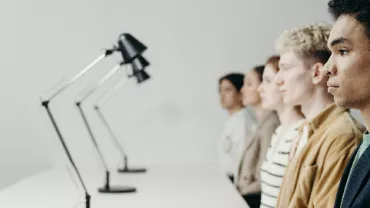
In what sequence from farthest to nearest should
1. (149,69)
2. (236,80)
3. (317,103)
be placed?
(149,69) → (236,80) → (317,103)

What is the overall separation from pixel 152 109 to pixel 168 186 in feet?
8.93

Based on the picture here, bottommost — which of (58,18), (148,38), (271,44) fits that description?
(271,44)

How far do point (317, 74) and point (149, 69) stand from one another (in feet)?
12.1

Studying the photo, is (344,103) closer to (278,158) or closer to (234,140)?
(278,158)

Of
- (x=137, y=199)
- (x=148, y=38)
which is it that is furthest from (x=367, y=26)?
(x=148, y=38)

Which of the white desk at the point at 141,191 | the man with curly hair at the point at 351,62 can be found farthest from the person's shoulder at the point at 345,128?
the white desk at the point at 141,191

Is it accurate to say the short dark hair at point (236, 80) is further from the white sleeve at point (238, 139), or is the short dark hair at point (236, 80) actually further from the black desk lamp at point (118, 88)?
the black desk lamp at point (118, 88)

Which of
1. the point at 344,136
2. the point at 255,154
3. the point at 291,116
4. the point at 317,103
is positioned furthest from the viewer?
the point at 255,154

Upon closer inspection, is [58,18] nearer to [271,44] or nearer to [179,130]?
[179,130]

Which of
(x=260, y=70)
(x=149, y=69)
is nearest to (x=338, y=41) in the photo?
(x=260, y=70)

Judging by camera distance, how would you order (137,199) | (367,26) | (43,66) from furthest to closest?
(43,66) < (137,199) < (367,26)

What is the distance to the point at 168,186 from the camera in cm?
339

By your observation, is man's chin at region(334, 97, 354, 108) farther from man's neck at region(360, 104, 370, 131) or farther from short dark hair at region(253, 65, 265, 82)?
short dark hair at region(253, 65, 265, 82)

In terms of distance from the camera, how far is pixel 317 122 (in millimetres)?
2191
